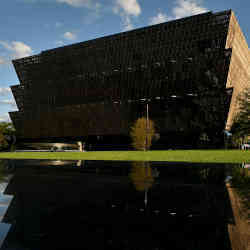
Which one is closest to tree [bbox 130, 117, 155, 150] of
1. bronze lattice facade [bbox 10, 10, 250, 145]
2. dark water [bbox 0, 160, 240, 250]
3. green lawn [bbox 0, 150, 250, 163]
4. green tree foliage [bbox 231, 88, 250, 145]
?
bronze lattice facade [bbox 10, 10, 250, 145]

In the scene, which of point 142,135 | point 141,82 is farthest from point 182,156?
point 141,82

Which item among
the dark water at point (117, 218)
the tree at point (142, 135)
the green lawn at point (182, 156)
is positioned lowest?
the dark water at point (117, 218)

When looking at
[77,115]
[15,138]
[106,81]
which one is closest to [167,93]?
[106,81]

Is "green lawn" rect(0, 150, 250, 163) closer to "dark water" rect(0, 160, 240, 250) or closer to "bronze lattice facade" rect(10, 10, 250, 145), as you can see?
"dark water" rect(0, 160, 240, 250)

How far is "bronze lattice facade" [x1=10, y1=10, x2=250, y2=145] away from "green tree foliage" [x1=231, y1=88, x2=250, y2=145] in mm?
2024

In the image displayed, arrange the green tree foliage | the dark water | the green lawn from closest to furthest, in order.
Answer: the dark water < the green lawn < the green tree foliage

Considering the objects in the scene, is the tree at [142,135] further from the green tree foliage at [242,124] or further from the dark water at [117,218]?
the dark water at [117,218]

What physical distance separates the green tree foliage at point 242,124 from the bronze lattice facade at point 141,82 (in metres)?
2.02

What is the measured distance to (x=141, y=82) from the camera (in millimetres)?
58625

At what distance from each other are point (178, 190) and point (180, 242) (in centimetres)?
492

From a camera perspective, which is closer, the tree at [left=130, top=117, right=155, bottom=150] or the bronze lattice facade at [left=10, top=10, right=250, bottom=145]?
the tree at [left=130, top=117, right=155, bottom=150]

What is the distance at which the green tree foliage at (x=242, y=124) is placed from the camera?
140 ft

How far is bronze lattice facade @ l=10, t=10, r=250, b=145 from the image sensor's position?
163ft

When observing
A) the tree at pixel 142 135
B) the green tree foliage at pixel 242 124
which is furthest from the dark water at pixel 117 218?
the tree at pixel 142 135
